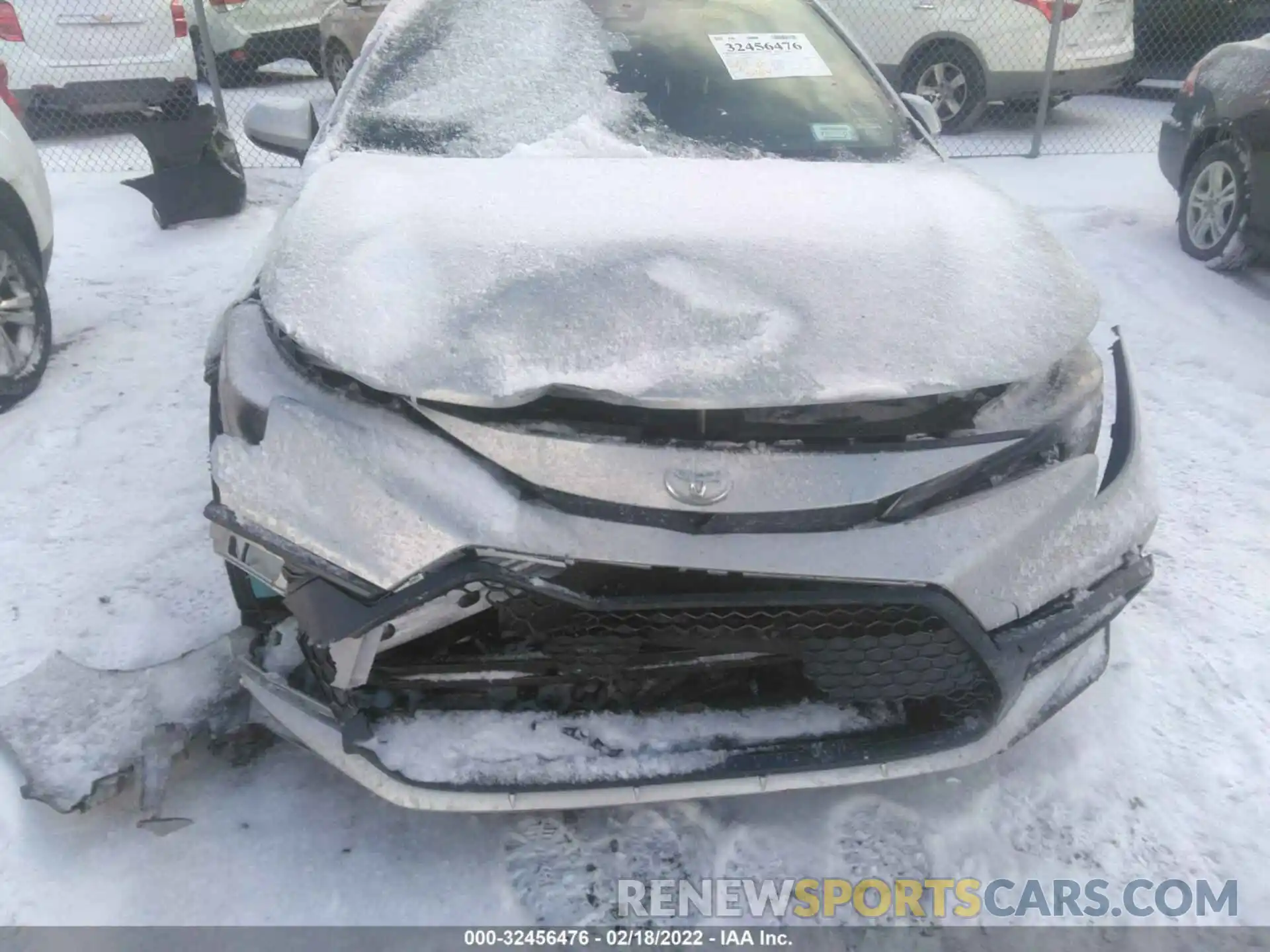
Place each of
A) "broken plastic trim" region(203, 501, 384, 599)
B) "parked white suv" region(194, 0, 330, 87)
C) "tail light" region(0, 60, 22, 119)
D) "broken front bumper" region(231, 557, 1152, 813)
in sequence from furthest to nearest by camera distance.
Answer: "parked white suv" region(194, 0, 330, 87) < "tail light" region(0, 60, 22, 119) < "broken front bumper" region(231, 557, 1152, 813) < "broken plastic trim" region(203, 501, 384, 599)

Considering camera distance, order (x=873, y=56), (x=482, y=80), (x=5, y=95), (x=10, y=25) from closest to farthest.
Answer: (x=482, y=80)
(x=5, y=95)
(x=10, y=25)
(x=873, y=56)

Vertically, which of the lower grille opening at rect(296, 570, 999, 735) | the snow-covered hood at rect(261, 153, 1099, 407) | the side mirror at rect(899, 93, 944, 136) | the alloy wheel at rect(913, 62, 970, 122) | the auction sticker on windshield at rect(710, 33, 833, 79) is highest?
the auction sticker on windshield at rect(710, 33, 833, 79)

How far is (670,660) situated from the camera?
1899 millimetres

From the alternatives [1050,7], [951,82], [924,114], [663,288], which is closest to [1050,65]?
[1050,7]

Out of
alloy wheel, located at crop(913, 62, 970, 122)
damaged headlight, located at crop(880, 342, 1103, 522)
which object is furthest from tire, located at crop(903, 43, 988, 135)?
damaged headlight, located at crop(880, 342, 1103, 522)

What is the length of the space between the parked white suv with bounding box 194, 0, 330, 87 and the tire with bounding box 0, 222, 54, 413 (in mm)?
5933

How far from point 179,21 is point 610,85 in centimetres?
612

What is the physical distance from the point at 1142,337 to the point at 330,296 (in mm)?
4157

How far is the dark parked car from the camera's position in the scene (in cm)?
504

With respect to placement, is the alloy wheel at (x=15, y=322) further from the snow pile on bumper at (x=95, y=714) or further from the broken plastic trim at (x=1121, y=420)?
the broken plastic trim at (x=1121, y=420)

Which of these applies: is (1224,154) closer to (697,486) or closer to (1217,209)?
(1217,209)

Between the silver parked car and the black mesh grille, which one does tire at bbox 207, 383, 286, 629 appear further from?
the silver parked car

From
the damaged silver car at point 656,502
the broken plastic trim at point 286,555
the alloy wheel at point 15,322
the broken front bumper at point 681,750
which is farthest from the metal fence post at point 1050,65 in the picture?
the broken plastic trim at point 286,555

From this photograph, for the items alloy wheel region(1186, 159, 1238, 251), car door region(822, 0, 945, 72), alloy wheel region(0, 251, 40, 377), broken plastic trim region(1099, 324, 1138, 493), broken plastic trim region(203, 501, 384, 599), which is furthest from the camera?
car door region(822, 0, 945, 72)
